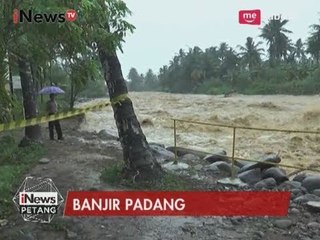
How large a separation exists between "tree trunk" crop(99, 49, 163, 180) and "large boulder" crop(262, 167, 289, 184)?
7.78 ft

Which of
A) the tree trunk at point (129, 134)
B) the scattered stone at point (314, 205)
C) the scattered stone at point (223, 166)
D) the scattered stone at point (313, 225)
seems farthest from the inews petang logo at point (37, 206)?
the scattered stone at point (223, 166)

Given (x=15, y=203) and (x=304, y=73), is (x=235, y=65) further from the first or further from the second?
(x=15, y=203)

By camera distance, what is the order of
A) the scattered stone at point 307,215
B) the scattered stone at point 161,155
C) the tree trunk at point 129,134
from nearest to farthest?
the scattered stone at point 307,215 → the tree trunk at point 129,134 → the scattered stone at point 161,155

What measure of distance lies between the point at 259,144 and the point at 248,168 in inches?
314

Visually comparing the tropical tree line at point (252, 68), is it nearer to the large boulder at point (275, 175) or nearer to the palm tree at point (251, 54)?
the palm tree at point (251, 54)

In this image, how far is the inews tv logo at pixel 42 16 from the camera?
2.95 m

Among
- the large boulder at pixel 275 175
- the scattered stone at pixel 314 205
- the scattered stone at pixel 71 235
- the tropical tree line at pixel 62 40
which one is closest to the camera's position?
the tropical tree line at pixel 62 40

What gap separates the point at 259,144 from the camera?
17234mm

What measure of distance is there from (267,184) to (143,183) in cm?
243

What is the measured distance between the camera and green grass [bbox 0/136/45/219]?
6255 mm

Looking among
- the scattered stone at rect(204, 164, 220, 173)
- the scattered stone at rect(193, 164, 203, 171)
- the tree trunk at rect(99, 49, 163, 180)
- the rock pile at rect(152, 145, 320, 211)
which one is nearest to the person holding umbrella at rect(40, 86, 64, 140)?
the rock pile at rect(152, 145, 320, 211)

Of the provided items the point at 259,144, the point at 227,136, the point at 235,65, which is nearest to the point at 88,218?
the point at 259,144

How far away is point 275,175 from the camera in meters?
8.91

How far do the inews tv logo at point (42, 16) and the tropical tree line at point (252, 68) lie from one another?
135 feet
